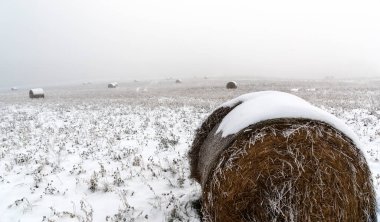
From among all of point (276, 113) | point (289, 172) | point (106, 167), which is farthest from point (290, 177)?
point (106, 167)

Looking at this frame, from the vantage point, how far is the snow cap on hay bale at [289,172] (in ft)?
15.5

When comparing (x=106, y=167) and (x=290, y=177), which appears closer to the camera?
(x=290, y=177)

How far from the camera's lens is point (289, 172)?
4.88 metres

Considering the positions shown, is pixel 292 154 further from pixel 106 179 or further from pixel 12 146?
pixel 12 146

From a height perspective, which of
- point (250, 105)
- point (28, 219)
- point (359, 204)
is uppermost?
point (250, 105)

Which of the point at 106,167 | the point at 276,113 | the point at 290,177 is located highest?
the point at 276,113

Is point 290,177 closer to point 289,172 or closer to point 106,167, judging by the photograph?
point 289,172

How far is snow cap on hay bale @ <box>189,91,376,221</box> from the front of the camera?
473 centimetres

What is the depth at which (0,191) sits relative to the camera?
25.0ft

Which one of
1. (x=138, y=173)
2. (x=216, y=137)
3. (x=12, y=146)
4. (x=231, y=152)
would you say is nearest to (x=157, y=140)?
(x=138, y=173)

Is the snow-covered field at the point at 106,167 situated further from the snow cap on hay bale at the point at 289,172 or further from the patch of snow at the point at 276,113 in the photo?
the patch of snow at the point at 276,113

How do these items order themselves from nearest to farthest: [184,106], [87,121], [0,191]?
[0,191] < [87,121] < [184,106]

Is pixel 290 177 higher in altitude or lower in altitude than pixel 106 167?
higher

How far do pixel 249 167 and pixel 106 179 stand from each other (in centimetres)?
387
